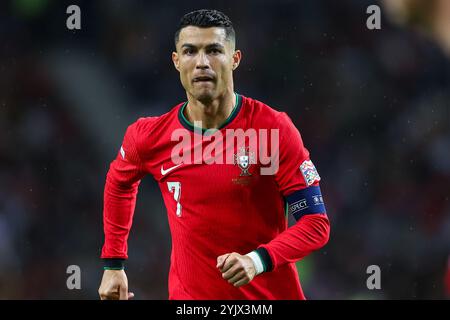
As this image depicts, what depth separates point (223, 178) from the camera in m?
3.56

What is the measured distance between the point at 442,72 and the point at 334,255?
183 cm

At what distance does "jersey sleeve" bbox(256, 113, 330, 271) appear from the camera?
335 cm

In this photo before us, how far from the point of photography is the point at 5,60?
6.68m

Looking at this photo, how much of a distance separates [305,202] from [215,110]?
23.6 inches

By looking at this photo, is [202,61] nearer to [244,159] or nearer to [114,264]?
[244,159]

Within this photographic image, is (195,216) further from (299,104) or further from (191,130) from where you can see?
(299,104)

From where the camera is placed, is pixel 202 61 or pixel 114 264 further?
pixel 114 264

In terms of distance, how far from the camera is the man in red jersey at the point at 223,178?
11.5ft

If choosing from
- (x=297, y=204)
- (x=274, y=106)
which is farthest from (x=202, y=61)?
(x=274, y=106)

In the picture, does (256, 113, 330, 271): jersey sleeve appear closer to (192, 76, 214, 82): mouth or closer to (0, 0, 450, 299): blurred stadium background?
(192, 76, 214, 82): mouth

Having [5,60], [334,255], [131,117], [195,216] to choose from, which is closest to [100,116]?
[131,117]

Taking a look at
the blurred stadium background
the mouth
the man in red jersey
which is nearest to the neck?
the man in red jersey

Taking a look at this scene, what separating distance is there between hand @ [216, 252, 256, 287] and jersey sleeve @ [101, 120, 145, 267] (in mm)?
924

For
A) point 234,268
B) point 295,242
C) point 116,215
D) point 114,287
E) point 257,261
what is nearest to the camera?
point 234,268
